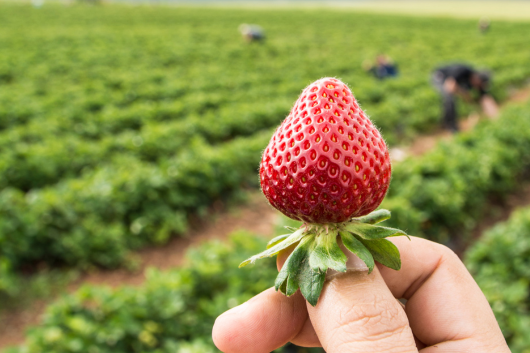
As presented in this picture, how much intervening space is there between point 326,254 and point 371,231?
176 millimetres

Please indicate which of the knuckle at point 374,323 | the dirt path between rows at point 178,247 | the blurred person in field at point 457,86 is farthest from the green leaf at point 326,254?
the blurred person in field at point 457,86

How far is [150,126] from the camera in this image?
8.04m

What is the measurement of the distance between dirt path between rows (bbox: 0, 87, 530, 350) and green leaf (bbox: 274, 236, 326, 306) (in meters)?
4.12

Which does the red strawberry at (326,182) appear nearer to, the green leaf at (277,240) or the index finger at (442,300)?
the green leaf at (277,240)

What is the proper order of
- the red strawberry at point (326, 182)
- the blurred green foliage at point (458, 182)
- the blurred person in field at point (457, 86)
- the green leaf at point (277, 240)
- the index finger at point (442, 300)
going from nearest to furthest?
the red strawberry at point (326, 182)
the green leaf at point (277, 240)
the index finger at point (442, 300)
the blurred green foliage at point (458, 182)
the blurred person in field at point (457, 86)

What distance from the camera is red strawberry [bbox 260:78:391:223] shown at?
1.21 metres

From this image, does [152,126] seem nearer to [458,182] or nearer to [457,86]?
[458,182]

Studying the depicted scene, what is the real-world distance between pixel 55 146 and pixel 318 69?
1258cm

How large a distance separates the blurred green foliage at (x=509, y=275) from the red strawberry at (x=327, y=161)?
2.83 m

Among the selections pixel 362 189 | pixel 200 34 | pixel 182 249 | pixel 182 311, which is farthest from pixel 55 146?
pixel 200 34

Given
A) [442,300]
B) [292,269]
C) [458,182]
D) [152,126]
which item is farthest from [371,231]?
[152,126]

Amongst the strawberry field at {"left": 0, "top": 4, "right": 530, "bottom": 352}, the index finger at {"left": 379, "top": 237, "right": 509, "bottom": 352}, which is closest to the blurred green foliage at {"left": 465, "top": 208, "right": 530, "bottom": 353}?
the strawberry field at {"left": 0, "top": 4, "right": 530, "bottom": 352}

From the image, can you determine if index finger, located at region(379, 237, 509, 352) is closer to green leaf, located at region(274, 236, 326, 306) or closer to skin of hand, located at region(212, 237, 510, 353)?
skin of hand, located at region(212, 237, 510, 353)

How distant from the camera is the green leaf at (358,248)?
114 cm
